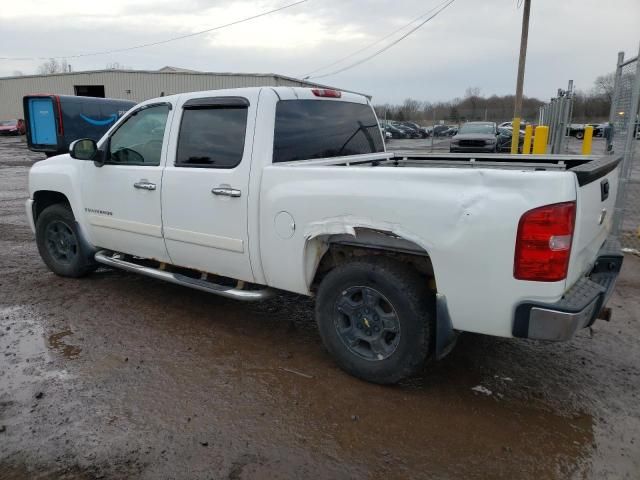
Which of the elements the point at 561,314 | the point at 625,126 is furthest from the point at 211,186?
the point at 625,126

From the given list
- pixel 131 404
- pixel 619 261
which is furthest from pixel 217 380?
pixel 619 261

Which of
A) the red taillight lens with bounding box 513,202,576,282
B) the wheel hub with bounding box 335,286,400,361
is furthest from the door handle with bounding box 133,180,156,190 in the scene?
the red taillight lens with bounding box 513,202,576,282

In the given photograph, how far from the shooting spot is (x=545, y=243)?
8.84 feet

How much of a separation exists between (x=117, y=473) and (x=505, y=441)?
6.91 feet

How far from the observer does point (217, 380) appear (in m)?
3.60

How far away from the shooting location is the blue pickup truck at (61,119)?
15.8 metres

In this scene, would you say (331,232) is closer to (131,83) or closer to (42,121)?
(42,121)

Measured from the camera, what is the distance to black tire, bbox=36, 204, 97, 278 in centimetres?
541

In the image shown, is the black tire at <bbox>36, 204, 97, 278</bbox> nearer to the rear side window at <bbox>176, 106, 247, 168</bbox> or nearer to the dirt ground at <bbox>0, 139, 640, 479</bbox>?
the dirt ground at <bbox>0, 139, 640, 479</bbox>

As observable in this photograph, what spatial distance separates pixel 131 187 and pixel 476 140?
1937cm

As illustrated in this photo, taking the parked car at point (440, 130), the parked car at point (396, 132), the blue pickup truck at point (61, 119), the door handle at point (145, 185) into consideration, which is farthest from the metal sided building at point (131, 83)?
the door handle at point (145, 185)

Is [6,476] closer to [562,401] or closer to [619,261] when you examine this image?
[562,401]

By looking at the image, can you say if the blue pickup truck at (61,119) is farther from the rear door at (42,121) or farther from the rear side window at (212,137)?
the rear side window at (212,137)

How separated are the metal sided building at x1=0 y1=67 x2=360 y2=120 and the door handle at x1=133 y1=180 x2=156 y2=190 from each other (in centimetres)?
2754
